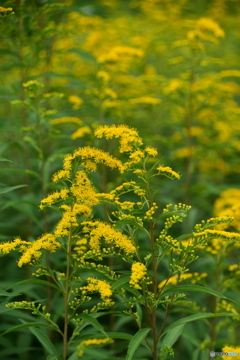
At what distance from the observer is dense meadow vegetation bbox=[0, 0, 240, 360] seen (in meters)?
2.34

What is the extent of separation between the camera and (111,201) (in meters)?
2.42

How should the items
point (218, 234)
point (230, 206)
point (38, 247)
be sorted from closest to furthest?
point (38, 247)
point (218, 234)
point (230, 206)

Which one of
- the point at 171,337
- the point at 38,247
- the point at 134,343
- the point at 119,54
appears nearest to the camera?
the point at 134,343

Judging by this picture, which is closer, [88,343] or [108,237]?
[108,237]

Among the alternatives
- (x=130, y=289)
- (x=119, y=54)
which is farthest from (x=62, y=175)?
(x=119, y=54)

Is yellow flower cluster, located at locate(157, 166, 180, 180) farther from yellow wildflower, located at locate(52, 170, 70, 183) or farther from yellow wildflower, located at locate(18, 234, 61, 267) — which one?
yellow wildflower, located at locate(18, 234, 61, 267)

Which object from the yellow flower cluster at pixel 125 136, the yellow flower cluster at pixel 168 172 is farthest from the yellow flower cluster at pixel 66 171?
the yellow flower cluster at pixel 168 172

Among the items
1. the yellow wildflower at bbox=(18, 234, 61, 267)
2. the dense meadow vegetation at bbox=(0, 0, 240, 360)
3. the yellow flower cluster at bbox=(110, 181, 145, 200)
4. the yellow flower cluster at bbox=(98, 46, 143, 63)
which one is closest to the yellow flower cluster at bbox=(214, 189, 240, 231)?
the dense meadow vegetation at bbox=(0, 0, 240, 360)

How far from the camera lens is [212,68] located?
7.30 meters

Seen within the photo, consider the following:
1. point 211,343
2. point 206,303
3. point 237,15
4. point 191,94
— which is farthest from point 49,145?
point 237,15

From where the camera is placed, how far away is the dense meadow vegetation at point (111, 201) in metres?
2.34

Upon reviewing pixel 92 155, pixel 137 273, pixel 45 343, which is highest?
pixel 92 155

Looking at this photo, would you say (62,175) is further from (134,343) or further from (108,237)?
(134,343)

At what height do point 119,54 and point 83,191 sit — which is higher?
point 119,54
